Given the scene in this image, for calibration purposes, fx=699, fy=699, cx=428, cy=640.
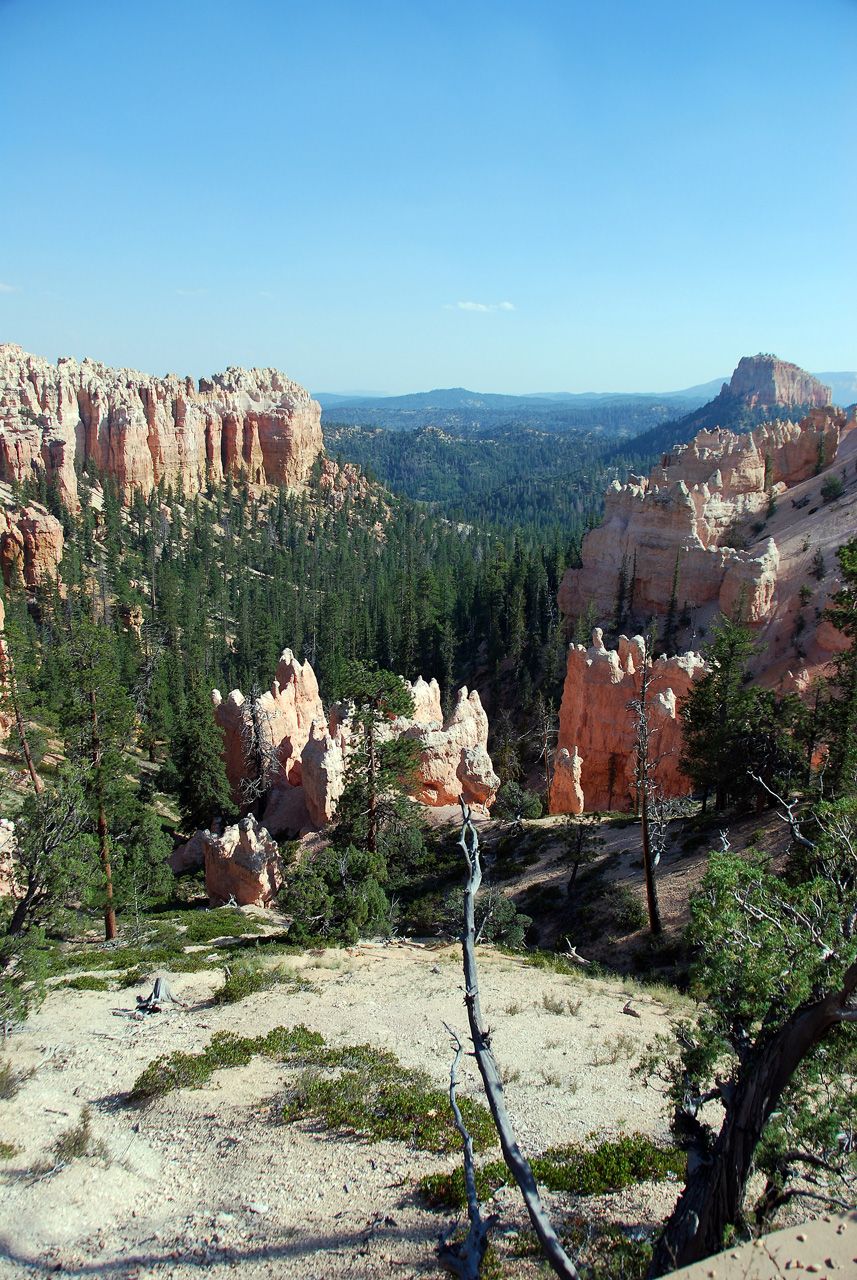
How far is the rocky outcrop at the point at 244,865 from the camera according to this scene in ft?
75.7

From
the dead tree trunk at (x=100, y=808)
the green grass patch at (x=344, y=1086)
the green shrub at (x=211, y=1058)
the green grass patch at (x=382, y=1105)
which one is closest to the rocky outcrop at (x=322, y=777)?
the dead tree trunk at (x=100, y=808)

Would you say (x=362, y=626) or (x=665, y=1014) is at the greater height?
(x=665, y=1014)

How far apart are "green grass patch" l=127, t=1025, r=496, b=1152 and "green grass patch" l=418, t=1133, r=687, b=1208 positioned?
2.94 feet

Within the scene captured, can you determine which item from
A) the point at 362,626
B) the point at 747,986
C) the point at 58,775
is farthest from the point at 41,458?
the point at 747,986

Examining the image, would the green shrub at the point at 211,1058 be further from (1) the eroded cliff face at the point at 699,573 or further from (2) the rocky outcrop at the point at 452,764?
(1) the eroded cliff face at the point at 699,573

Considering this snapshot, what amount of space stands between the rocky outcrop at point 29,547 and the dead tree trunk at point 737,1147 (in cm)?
7351

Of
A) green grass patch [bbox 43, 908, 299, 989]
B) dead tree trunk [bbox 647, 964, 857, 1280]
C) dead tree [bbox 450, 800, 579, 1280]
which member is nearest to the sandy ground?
dead tree [bbox 450, 800, 579, 1280]

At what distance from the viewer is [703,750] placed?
24.3 meters

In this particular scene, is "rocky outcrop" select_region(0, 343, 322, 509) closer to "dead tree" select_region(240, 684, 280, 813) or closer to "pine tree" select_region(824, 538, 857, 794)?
"dead tree" select_region(240, 684, 280, 813)

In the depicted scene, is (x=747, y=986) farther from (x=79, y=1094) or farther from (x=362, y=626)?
(x=362, y=626)

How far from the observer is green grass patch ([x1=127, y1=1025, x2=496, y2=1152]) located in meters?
9.46

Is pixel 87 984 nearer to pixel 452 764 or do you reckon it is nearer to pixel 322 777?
pixel 322 777

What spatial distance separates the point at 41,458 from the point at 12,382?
61.5 feet

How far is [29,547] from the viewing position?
6756 centimetres
